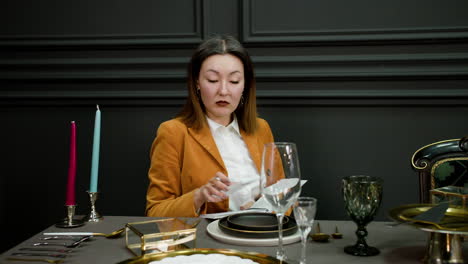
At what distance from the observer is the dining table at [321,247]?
0.84m

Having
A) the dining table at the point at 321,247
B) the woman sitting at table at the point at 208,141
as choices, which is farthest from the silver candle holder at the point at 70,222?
the woman sitting at table at the point at 208,141

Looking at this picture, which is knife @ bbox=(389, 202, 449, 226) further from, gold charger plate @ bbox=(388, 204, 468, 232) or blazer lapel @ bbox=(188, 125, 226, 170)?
blazer lapel @ bbox=(188, 125, 226, 170)

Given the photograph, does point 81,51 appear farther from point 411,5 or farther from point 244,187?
point 411,5

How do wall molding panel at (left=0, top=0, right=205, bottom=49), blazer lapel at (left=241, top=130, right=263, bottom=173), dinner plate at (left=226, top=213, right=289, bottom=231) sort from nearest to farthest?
dinner plate at (left=226, top=213, right=289, bottom=231), blazer lapel at (left=241, top=130, right=263, bottom=173), wall molding panel at (left=0, top=0, right=205, bottom=49)

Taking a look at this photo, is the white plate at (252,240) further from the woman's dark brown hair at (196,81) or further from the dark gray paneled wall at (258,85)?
the dark gray paneled wall at (258,85)

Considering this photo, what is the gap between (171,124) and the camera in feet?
5.13

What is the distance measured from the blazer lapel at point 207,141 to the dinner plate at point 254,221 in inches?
18.9

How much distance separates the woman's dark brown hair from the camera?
155 cm

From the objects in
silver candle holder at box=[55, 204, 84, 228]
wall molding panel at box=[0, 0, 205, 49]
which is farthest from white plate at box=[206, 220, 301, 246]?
wall molding panel at box=[0, 0, 205, 49]

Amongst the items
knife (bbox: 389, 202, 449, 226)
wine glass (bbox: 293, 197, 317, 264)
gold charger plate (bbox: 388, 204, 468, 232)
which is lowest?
gold charger plate (bbox: 388, 204, 468, 232)

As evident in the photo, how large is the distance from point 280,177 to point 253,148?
0.89m

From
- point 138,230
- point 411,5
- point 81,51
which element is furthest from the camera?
point 81,51

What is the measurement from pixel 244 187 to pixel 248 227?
2.08ft

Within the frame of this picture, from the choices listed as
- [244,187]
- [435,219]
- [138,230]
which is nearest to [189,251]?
[138,230]
